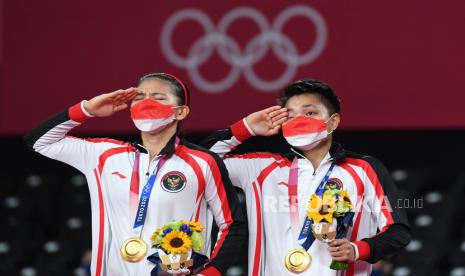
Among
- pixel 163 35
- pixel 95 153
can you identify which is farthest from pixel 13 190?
pixel 95 153

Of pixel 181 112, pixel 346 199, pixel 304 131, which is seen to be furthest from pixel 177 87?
pixel 346 199

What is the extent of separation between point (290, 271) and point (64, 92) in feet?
14.4

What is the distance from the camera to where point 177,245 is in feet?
13.9

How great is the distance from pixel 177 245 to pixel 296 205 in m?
0.66

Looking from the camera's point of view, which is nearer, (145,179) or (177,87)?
(145,179)

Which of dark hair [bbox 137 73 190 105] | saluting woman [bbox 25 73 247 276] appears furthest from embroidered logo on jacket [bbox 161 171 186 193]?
dark hair [bbox 137 73 190 105]

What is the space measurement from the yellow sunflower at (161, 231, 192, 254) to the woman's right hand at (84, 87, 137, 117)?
67 cm

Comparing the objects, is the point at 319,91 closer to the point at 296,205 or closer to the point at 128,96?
the point at 296,205

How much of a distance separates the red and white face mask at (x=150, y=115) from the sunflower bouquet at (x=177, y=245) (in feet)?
1.56

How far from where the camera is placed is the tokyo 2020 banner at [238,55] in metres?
7.79

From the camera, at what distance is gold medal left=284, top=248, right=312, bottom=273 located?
4.48m

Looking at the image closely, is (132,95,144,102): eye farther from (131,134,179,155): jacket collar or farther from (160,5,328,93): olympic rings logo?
(160,5,328,93): olympic rings logo

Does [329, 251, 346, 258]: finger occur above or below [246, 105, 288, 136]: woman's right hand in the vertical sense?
below

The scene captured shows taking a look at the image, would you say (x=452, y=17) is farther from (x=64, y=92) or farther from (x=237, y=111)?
(x=64, y=92)
